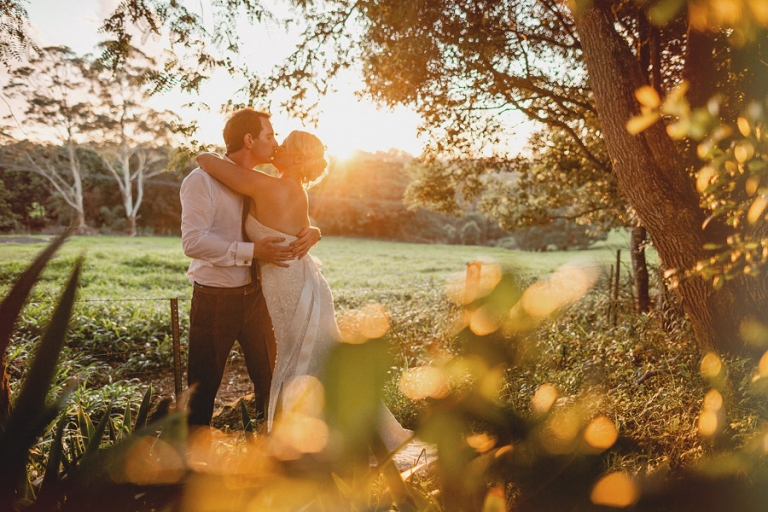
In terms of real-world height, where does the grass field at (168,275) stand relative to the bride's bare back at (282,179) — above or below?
below

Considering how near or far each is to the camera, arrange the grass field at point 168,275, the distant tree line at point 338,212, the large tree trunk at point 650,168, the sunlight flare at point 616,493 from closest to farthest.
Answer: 1. the sunlight flare at point 616,493
2. the large tree trunk at point 650,168
3. the grass field at point 168,275
4. the distant tree line at point 338,212

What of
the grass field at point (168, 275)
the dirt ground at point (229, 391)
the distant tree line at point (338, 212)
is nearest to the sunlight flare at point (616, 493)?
the dirt ground at point (229, 391)

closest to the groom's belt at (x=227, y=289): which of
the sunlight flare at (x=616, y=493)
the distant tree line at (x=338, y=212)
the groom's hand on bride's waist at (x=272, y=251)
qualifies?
the groom's hand on bride's waist at (x=272, y=251)

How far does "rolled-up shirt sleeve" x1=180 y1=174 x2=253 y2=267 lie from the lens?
2838 mm

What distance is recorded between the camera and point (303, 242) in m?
2.98

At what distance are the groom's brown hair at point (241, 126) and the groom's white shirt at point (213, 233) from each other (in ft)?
0.95

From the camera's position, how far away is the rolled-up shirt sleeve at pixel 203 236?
9.31 ft

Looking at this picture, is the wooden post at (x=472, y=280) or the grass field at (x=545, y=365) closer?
the grass field at (x=545, y=365)

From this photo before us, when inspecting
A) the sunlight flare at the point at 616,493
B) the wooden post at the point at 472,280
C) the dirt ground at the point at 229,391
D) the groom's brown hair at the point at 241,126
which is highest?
the groom's brown hair at the point at 241,126

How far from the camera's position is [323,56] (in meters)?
5.08

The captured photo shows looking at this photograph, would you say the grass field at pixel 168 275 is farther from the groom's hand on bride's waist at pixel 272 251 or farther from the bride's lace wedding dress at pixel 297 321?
the groom's hand on bride's waist at pixel 272 251

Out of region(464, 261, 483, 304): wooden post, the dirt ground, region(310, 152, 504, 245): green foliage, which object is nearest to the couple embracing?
the dirt ground

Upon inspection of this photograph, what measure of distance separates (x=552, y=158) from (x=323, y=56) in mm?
4668

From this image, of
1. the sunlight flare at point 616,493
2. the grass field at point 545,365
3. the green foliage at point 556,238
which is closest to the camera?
A: the sunlight flare at point 616,493
